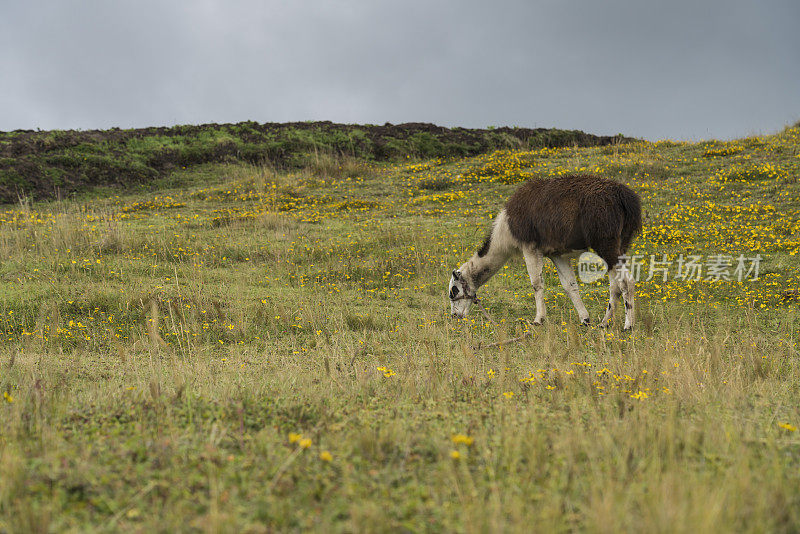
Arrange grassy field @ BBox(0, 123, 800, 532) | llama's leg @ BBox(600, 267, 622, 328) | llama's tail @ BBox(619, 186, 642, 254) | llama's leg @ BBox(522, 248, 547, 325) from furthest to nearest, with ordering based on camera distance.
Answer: llama's leg @ BBox(522, 248, 547, 325)
llama's leg @ BBox(600, 267, 622, 328)
llama's tail @ BBox(619, 186, 642, 254)
grassy field @ BBox(0, 123, 800, 532)

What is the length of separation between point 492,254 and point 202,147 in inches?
854

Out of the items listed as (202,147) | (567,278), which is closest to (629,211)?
(567,278)

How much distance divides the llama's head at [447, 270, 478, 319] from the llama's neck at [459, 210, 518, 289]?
0.62 ft

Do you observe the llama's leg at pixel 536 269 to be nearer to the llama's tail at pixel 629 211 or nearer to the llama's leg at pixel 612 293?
the llama's leg at pixel 612 293

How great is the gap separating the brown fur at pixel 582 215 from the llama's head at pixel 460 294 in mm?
1614

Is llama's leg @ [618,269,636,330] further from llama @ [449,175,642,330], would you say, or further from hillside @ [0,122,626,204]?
hillside @ [0,122,626,204]

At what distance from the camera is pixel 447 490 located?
265 centimetres

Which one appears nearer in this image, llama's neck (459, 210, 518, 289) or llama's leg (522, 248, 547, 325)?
llama's leg (522, 248, 547, 325)

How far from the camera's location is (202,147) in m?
27.3

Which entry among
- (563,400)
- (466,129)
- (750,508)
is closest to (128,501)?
(750,508)

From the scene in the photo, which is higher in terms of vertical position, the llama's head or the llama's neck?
the llama's neck

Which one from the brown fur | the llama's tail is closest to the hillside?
the llama's tail

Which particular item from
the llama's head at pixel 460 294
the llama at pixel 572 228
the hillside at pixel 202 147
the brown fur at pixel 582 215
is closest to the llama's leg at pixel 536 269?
the llama at pixel 572 228

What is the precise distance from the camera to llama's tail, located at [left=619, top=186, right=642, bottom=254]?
8.52 metres
